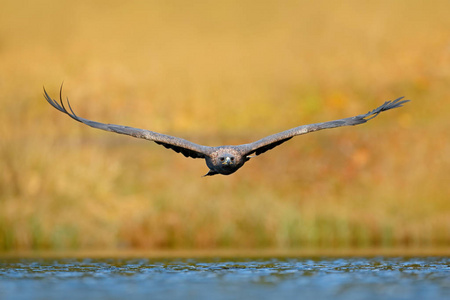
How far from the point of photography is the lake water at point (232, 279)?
15852 millimetres

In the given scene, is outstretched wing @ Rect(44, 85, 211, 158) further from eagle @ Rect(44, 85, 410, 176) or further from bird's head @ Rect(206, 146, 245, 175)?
bird's head @ Rect(206, 146, 245, 175)

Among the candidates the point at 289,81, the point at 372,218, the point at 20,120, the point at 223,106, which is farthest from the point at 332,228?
the point at 289,81

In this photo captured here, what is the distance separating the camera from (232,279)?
59.7ft

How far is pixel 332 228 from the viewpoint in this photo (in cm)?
3109

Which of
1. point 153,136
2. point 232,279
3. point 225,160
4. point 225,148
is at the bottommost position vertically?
point 232,279

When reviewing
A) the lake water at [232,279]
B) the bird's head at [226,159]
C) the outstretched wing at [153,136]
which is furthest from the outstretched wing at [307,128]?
the lake water at [232,279]

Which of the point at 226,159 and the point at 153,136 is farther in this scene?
the point at 153,136

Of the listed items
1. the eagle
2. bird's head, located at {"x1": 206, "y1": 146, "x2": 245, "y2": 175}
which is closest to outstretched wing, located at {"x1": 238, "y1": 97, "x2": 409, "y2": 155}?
the eagle

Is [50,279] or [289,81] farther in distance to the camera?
[289,81]

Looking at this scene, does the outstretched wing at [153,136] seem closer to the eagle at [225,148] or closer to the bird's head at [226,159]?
the eagle at [225,148]

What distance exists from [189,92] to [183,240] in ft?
103

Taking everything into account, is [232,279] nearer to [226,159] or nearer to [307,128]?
[226,159]

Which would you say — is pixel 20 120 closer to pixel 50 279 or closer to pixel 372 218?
pixel 372 218

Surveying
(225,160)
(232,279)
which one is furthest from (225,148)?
(232,279)
